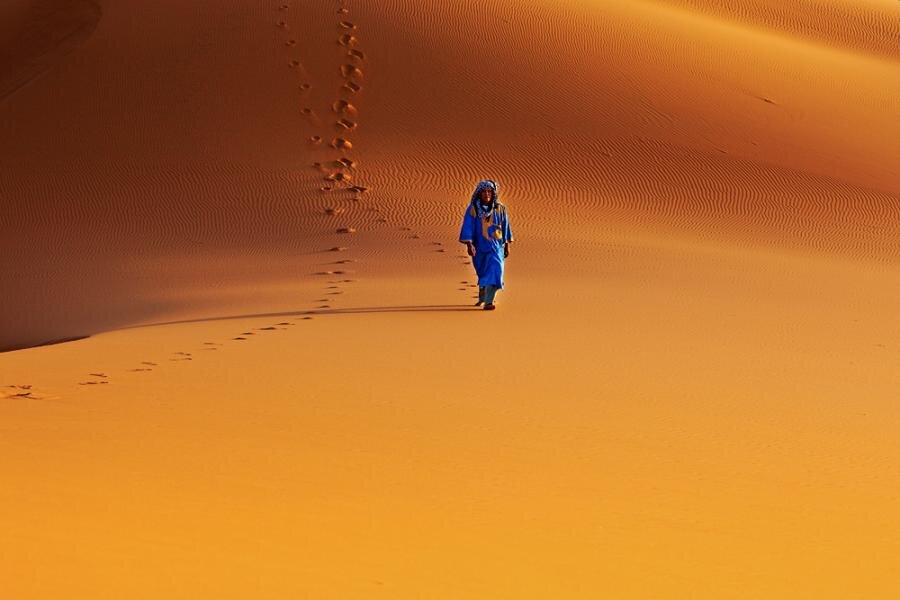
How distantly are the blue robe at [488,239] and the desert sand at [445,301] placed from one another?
567 mm

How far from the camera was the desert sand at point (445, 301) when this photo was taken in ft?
14.6

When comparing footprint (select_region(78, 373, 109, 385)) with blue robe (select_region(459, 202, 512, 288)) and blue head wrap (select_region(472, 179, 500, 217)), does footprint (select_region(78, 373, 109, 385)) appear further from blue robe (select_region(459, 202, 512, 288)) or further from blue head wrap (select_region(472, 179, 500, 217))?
blue head wrap (select_region(472, 179, 500, 217))

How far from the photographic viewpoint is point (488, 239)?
1171 cm

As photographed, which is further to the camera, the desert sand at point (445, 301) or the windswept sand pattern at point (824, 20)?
the windswept sand pattern at point (824, 20)

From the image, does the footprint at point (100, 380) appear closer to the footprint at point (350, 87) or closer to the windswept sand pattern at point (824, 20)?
the footprint at point (350, 87)

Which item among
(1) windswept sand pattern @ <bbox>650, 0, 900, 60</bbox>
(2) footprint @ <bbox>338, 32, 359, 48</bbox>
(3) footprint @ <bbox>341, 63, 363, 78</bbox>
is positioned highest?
(1) windswept sand pattern @ <bbox>650, 0, 900, 60</bbox>

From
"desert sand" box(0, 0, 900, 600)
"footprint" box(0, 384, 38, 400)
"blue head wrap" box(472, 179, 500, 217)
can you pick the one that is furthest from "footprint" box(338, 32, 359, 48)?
"footprint" box(0, 384, 38, 400)

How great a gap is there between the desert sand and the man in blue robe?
521 mm

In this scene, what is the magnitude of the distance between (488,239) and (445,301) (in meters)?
0.88

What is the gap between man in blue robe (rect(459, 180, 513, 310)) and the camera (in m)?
11.6

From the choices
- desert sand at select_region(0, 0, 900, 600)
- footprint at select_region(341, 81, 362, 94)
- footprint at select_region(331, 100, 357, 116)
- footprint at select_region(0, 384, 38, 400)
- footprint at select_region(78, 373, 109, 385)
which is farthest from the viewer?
footprint at select_region(341, 81, 362, 94)

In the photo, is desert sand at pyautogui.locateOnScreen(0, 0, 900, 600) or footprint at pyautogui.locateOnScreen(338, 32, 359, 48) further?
footprint at pyautogui.locateOnScreen(338, 32, 359, 48)

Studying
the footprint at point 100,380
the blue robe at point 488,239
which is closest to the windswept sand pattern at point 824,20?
the blue robe at point 488,239

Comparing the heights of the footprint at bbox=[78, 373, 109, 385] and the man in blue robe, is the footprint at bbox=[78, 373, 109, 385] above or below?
below
